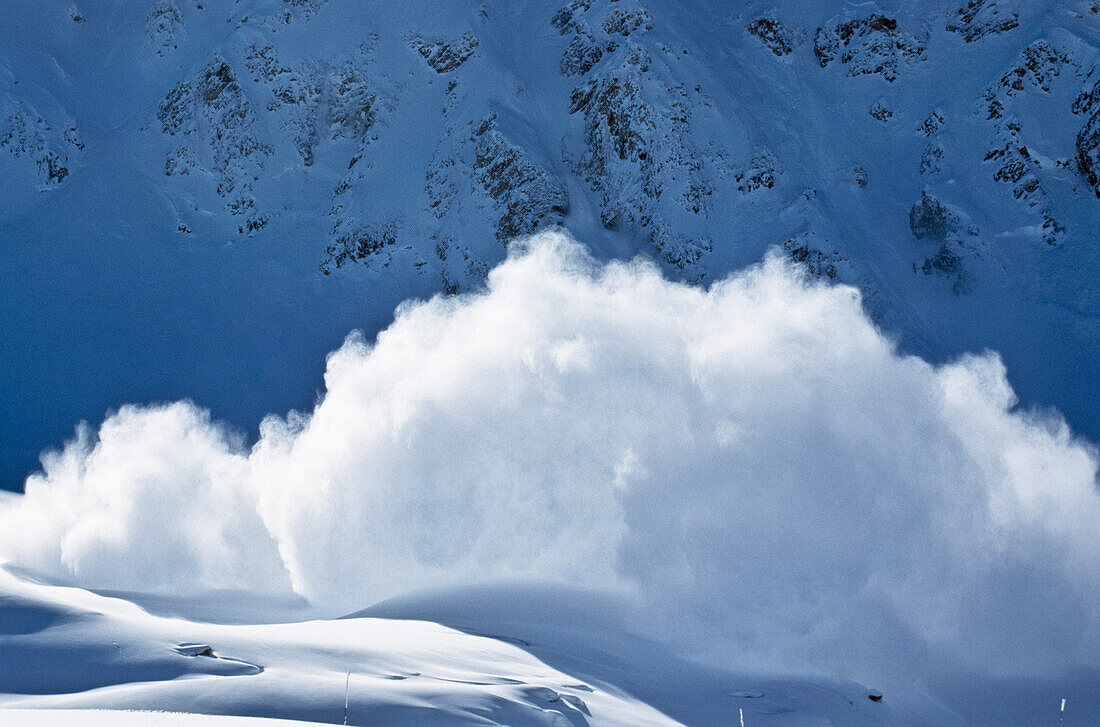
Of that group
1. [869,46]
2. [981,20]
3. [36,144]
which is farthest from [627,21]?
[36,144]

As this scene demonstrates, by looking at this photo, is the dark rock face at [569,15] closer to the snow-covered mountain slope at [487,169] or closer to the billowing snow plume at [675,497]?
the snow-covered mountain slope at [487,169]

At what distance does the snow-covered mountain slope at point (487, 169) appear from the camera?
135 feet

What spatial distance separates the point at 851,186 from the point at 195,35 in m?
38.7

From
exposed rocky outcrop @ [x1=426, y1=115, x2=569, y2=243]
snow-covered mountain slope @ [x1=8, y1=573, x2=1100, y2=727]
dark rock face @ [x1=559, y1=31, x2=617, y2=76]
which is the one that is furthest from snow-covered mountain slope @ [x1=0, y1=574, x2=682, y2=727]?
dark rock face @ [x1=559, y1=31, x2=617, y2=76]

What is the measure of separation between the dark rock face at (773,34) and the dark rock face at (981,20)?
8.27 m

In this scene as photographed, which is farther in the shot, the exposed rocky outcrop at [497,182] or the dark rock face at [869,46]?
the dark rock face at [869,46]

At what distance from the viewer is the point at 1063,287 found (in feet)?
129

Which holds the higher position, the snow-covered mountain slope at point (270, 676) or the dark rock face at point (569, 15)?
the dark rock face at point (569, 15)

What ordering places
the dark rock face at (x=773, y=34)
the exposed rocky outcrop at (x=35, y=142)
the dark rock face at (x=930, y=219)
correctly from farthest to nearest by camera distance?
the dark rock face at (x=773, y=34)
the exposed rocky outcrop at (x=35, y=142)
the dark rock face at (x=930, y=219)

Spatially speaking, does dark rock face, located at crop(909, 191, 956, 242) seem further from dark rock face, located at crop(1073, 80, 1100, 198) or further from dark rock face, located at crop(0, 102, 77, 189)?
dark rock face, located at crop(0, 102, 77, 189)

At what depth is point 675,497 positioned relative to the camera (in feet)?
54.4

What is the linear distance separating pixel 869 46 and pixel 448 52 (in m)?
22.7

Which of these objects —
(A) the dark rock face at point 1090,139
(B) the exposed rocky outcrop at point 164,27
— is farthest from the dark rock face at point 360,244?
(A) the dark rock face at point 1090,139

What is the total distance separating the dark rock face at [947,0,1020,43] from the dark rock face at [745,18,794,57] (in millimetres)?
8271
